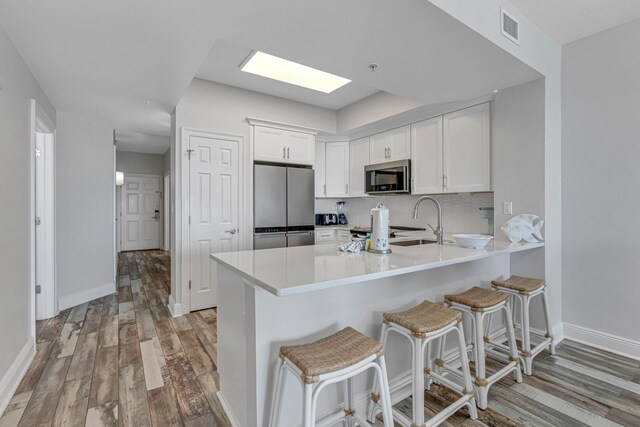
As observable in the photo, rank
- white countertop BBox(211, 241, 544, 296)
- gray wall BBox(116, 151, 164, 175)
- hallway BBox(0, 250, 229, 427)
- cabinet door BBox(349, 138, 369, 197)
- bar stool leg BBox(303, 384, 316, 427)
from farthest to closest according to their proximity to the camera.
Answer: gray wall BBox(116, 151, 164, 175) < cabinet door BBox(349, 138, 369, 197) < hallway BBox(0, 250, 229, 427) < white countertop BBox(211, 241, 544, 296) < bar stool leg BBox(303, 384, 316, 427)

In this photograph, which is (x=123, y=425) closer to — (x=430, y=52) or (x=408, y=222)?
(x=430, y=52)

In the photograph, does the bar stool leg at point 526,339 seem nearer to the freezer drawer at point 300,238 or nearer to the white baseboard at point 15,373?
the freezer drawer at point 300,238

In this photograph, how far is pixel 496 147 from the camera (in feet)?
9.52

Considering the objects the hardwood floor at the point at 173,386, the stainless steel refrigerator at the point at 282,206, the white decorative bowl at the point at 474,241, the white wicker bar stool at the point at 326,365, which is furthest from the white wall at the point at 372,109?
the white wicker bar stool at the point at 326,365

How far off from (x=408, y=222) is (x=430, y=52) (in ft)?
8.24

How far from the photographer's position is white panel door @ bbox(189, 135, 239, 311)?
3443 mm

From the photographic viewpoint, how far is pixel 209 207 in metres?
3.53

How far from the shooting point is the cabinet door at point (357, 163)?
450 centimetres

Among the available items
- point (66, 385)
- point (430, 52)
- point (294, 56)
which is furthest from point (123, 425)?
point (430, 52)

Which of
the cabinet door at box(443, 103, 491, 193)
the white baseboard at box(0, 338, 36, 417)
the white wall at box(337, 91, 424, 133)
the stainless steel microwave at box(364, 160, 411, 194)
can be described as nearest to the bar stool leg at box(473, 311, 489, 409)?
the cabinet door at box(443, 103, 491, 193)

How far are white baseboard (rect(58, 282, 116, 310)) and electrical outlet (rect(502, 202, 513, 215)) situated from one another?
4.84m

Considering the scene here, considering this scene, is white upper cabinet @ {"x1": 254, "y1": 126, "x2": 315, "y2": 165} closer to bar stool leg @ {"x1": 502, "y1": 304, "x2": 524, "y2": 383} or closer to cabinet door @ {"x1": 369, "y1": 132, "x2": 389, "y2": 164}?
cabinet door @ {"x1": 369, "y1": 132, "x2": 389, "y2": 164}

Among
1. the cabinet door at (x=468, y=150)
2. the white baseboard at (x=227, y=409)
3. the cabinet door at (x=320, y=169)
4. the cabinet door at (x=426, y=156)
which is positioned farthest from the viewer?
the cabinet door at (x=320, y=169)

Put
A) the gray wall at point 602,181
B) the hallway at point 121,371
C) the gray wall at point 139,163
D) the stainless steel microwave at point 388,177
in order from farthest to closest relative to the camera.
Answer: the gray wall at point 139,163 < the stainless steel microwave at point 388,177 < the gray wall at point 602,181 < the hallway at point 121,371
